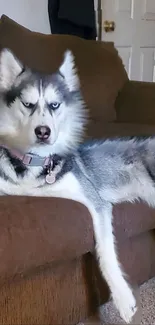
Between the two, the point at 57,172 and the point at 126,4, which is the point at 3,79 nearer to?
the point at 57,172

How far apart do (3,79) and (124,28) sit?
231 cm

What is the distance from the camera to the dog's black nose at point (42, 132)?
1.31m

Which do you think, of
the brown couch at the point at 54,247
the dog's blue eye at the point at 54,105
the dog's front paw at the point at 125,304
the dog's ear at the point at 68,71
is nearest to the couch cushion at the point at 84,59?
the brown couch at the point at 54,247

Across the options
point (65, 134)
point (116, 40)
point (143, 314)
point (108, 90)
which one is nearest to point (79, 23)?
point (116, 40)

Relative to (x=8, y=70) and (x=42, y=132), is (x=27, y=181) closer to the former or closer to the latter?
(x=42, y=132)

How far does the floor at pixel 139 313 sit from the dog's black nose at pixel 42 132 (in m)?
0.57

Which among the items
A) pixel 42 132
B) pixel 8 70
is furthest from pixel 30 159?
pixel 8 70

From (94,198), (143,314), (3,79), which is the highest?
(3,79)

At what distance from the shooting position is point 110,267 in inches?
55.1

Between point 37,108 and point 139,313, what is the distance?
681 millimetres

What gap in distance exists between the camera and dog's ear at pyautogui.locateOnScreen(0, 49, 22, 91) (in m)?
1.40

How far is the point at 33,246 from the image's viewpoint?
1.20m

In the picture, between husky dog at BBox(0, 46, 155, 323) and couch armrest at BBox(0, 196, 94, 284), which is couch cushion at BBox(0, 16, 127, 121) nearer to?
husky dog at BBox(0, 46, 155, 323)

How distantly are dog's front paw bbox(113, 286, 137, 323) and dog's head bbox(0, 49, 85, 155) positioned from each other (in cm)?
44
